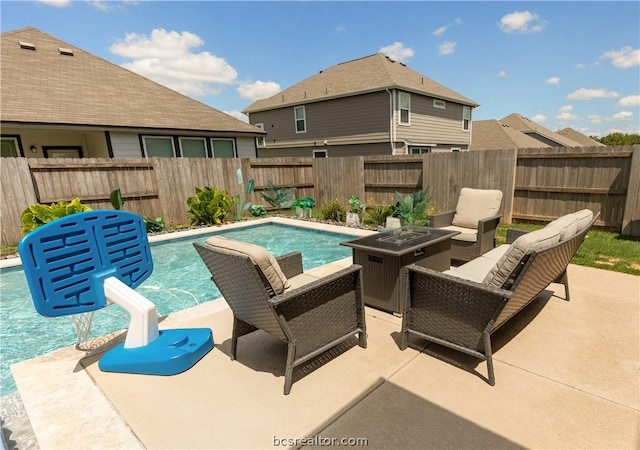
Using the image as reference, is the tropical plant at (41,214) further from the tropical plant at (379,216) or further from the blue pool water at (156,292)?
the tropical plant at (379,216)

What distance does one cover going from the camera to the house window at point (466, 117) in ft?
63.4

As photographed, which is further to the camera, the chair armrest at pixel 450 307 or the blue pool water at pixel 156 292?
the blue pool water at pixel 156 292

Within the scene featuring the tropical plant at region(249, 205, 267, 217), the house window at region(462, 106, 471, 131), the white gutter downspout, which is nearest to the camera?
the tropical plant at region(249, 205, 267, 217)

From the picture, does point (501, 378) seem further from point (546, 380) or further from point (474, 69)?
point (474, 69)

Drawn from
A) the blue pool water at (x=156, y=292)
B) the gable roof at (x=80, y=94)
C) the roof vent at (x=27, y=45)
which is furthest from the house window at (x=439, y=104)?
the roof vent at (x=27, y=45)

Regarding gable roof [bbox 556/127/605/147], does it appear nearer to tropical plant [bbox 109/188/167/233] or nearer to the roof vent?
tropical plant [bbox 109/188/167/233]

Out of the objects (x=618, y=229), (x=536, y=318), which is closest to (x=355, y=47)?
(x=618, y=229)

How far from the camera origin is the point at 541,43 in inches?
446

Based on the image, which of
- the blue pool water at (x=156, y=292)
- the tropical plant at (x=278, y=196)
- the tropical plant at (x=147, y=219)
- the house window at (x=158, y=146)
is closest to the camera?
the blue pool water at (x=156, y=292)

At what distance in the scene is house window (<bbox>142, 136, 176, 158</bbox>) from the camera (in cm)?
1113

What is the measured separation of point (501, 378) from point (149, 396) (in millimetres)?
2537

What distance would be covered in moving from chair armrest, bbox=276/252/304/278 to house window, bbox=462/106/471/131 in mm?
19600

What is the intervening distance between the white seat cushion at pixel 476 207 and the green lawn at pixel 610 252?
4.56 feet

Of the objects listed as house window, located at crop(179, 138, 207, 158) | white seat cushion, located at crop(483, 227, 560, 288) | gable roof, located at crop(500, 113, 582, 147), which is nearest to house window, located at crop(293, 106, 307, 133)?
house window, located at crop(179, 138, 207, 158)
